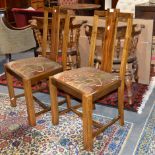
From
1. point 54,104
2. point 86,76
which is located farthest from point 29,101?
point 86,76

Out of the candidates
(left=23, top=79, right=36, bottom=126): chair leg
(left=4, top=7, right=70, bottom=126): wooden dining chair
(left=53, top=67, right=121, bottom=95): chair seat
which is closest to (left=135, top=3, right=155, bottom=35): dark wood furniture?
(left=4, top=7, right=70, bottom=126): wooden dining chair

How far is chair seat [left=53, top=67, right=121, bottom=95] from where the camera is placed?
1837mm

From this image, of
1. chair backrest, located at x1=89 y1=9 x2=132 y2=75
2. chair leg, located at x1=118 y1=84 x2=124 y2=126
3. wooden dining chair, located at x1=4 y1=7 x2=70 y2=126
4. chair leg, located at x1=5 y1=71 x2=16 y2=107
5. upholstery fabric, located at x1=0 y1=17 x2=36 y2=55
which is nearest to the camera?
chair backrest, located at x1=89 y1=9 x2=132 y2=75

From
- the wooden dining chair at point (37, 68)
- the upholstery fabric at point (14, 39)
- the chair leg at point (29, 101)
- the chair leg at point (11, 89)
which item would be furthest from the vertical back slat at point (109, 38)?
the upholstery fabric at point (14, 39)

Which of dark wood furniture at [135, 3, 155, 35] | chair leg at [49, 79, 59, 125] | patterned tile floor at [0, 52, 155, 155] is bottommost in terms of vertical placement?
patterned tile floor at [0, 52, 155, 155]

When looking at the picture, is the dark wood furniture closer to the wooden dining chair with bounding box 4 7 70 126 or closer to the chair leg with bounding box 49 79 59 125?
the wooden dining chair with bounding box 4 7 70 126

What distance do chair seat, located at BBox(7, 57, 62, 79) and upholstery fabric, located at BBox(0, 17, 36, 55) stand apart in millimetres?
1398

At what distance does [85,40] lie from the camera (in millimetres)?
3236

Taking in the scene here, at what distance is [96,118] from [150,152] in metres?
0.65

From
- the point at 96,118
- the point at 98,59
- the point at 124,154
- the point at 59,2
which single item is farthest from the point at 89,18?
the point at 59,2

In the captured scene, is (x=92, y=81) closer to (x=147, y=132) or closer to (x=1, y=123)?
(x=147, y=132)

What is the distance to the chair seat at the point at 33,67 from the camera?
87.4 inches

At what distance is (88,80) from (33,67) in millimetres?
635

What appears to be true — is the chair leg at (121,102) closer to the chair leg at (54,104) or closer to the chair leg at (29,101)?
the chair leg at (54,104)
